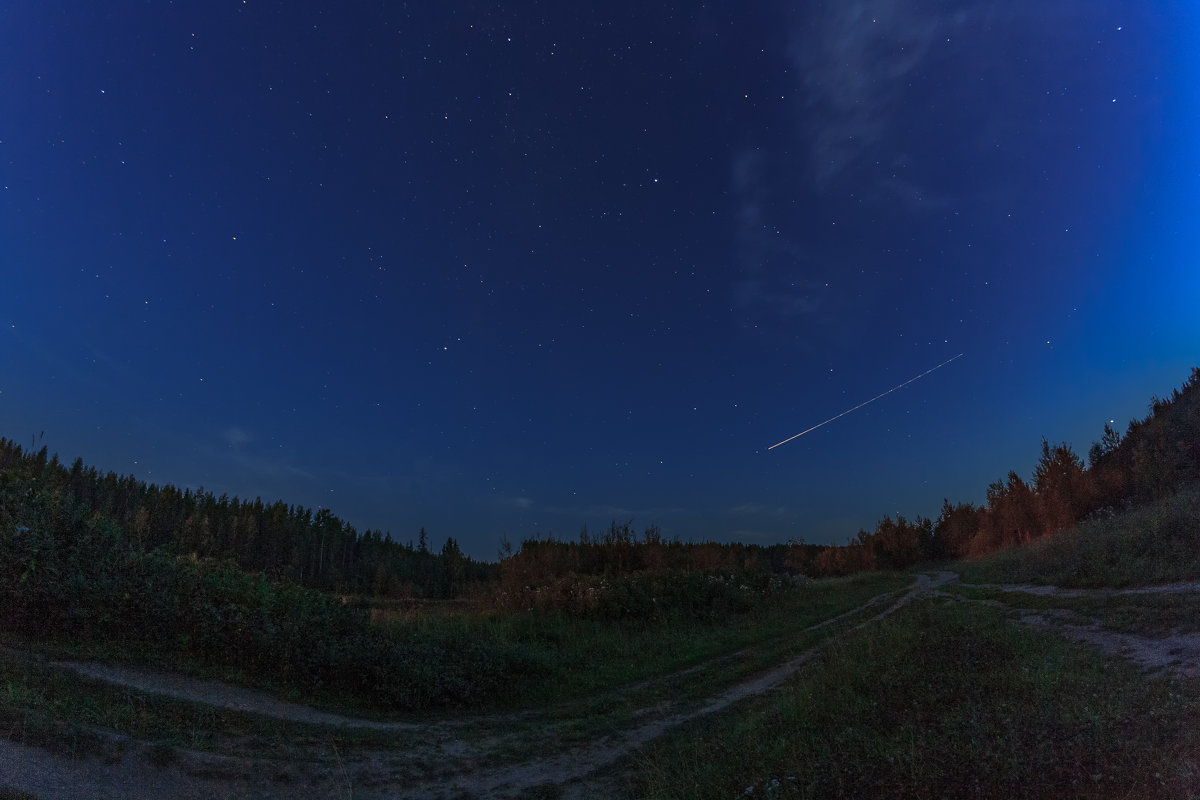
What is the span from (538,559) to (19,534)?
90.5 ft

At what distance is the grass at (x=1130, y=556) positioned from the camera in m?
14.3

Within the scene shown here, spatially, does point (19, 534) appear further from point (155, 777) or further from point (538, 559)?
point (538, 559)

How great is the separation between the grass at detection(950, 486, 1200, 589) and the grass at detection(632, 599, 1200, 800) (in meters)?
6.33

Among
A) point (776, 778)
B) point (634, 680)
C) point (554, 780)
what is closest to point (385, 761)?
point (554, 780)

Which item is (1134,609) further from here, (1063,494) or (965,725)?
(1063,494)

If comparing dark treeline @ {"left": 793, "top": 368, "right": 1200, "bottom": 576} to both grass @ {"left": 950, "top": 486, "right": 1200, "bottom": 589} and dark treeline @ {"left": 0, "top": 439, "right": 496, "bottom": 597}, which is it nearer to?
grass @ {"left": 950, "top": 486, "right": 1200, "bottom": 589}

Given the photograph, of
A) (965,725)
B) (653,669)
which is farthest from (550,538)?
(965,725)

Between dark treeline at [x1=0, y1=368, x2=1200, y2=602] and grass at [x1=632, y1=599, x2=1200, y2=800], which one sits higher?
dark treeline at [x1=0, y1=368, x2=1200, y2=602]

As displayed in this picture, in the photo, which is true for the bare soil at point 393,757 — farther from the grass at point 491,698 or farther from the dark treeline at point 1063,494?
the dark treeline at point 1063,494

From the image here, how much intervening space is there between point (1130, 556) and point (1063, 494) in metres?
28.0

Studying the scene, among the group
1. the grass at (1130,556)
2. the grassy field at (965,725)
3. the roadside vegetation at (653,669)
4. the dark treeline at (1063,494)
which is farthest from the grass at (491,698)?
the dark treeline at (1063,494)

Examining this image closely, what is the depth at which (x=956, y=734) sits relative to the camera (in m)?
6.52

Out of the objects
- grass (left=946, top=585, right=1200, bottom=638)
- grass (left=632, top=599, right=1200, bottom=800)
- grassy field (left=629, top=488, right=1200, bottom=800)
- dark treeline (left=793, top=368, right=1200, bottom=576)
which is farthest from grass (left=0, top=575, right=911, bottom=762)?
dark treeline (left=793, top=368, right=1200, bottom=576)

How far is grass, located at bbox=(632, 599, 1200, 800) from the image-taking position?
5.20 meters
